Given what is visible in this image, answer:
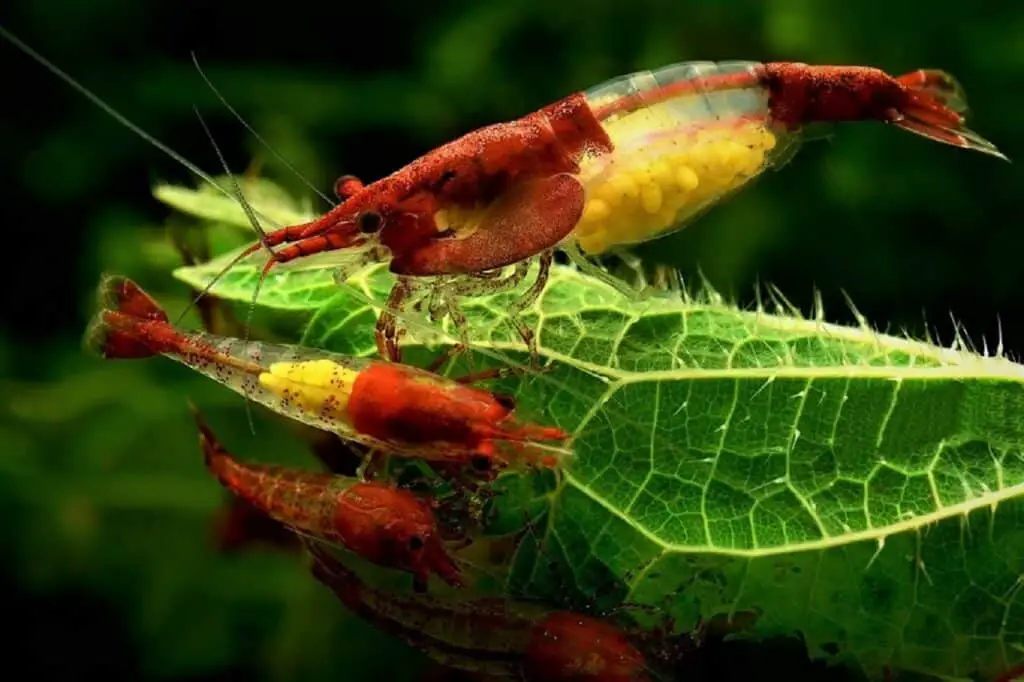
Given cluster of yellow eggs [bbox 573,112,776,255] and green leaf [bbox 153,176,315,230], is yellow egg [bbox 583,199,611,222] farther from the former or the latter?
green leaf [bbox 153,176,315,230]

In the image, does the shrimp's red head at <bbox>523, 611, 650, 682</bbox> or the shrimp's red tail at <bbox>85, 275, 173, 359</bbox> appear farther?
the shrimp's red tail at <bbox>85, 275, 173, 359</bbox>

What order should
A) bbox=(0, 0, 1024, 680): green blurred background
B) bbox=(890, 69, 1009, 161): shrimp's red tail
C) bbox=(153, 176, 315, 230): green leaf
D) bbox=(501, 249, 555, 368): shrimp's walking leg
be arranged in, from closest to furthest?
1. bbox=(501, 249, 555, 368): shrimp's walking leg
2. bbox=(890, 69, 1009, 161): shrimp's red tail
3. bbox=(153, 176, 315, 230): green leaf
4. bbox=(0, 0, 1024, 680): green blurred background

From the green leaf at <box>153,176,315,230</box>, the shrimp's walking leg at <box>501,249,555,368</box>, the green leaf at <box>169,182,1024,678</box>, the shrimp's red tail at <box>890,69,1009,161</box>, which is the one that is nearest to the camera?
the green leaf at <box>169,182,1024,678</box>

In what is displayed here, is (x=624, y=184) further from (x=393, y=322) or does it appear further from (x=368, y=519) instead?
(x=368, y=519)

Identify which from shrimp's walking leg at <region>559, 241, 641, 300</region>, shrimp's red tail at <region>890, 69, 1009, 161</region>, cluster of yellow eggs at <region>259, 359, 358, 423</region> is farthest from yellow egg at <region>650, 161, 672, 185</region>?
cluster of yellow eggs at <region>259, 359, 358, 423</region>

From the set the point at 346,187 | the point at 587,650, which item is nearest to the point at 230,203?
the point at 346,187

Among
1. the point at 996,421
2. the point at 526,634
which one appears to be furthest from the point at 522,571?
the point at 996,421

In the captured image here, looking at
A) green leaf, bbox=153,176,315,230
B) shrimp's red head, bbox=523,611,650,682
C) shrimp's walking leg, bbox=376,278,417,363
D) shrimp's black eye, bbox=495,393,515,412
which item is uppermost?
green leaf, bbox=153,176,315,230
